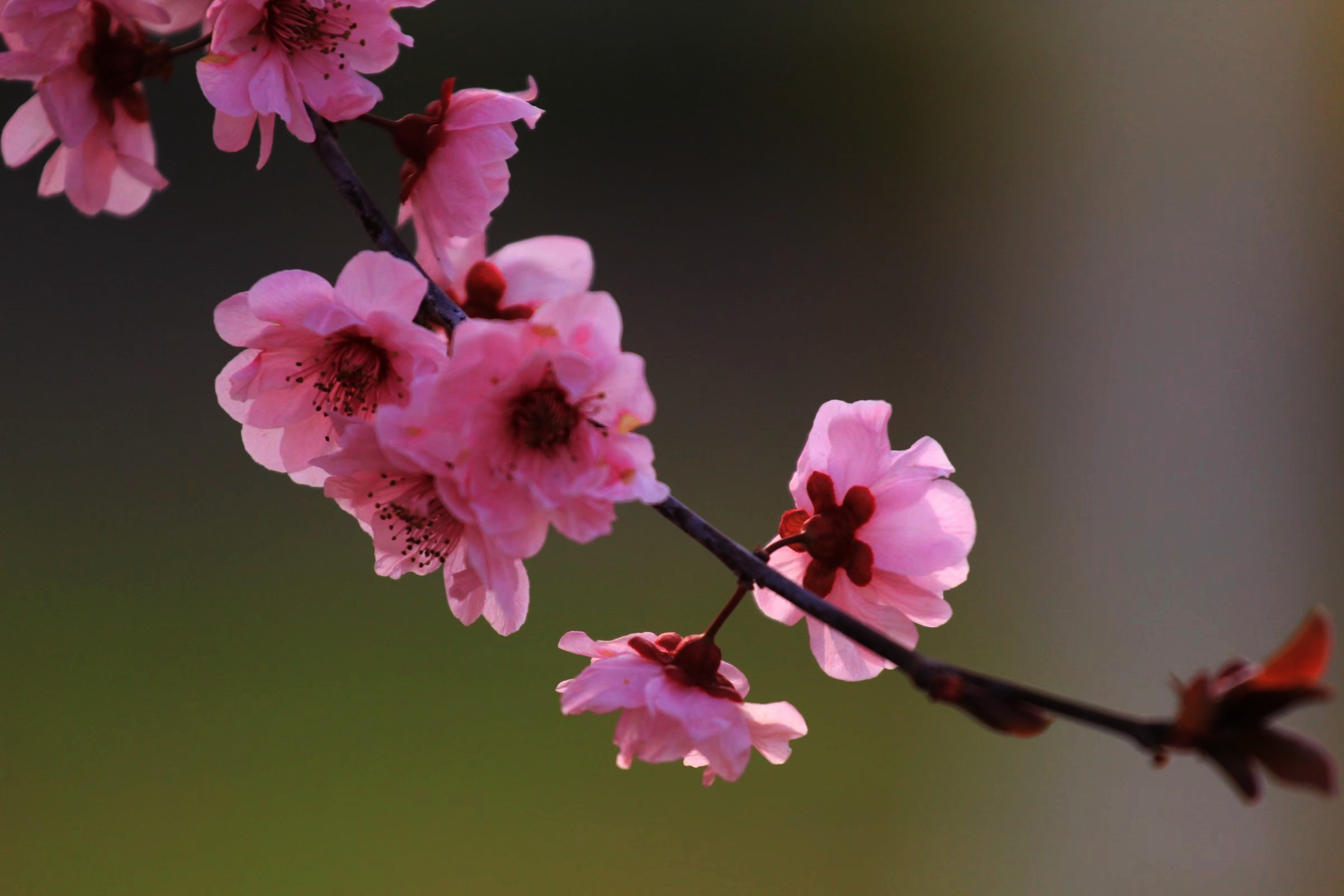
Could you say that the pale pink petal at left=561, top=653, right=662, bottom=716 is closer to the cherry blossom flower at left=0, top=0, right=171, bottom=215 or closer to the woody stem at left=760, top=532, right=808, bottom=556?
Result: the woody stem at left=760, top=532, right=808, bottom=556

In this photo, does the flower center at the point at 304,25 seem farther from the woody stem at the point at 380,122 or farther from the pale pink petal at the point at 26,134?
the pale pink petal at the point at 26,134

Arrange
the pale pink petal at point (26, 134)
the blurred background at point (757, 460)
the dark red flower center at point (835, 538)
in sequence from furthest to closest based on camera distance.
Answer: the blurred background at point (757, 460) < the pale pink petal at point (26, 134) < the dark red flower center at point (835, 538)

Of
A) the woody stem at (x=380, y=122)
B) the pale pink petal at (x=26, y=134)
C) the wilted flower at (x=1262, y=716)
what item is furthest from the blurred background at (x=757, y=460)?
the wilted flower at (x=1262, y=716)

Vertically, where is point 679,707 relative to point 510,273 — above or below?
below

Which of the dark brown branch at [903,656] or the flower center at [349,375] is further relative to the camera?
the flower center at [349,375]

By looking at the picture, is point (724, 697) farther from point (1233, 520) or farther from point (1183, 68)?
point (1183, 68)

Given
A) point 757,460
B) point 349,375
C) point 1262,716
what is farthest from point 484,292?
point 757,460

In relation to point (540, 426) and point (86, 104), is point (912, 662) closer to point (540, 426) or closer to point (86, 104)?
point (540, 426)
